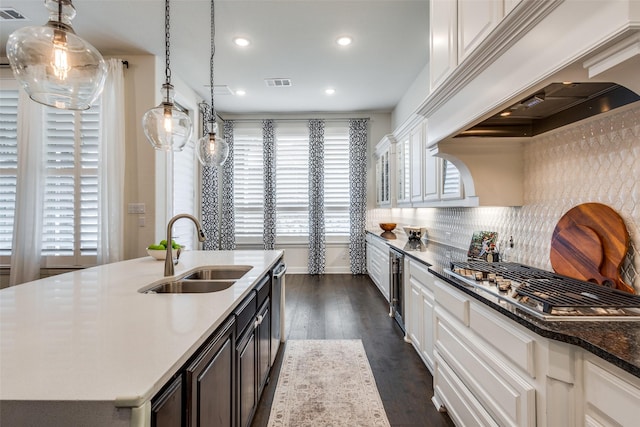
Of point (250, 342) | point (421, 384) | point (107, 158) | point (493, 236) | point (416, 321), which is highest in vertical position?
point (107, 158)

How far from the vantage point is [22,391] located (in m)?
0.68

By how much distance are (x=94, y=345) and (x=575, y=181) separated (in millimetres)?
2180

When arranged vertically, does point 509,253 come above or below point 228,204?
below

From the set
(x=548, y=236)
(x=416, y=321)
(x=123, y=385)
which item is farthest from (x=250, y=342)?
(x=548, y=236)

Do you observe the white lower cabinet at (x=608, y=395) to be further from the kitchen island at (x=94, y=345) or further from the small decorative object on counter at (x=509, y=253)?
the small decorative object on counter at (x=509, y=253)

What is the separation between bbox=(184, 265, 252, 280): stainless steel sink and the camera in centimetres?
225

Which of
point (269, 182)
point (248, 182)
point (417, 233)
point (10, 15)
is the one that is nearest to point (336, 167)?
point (269, 182)

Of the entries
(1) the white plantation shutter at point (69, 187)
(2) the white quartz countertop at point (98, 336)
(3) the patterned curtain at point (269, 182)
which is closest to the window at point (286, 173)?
(3) the patterned curtain at point (269, 182)

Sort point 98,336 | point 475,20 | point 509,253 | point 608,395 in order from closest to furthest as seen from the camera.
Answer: point 608,395, point 98,336, point 475,20, point 509,253

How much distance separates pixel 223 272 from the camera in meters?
2.29

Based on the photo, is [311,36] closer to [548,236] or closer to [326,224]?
[548,236]

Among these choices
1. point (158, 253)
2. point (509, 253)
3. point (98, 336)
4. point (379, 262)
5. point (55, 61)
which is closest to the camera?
point (98, 336)

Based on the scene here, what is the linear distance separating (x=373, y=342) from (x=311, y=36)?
3273 millimetres

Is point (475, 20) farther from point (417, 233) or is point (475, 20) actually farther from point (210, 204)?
point (210, 204)
